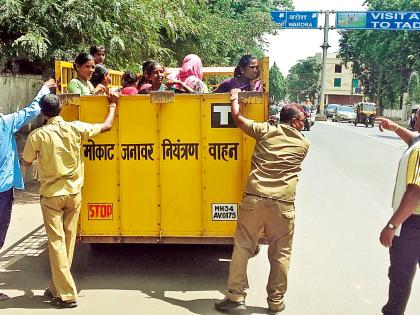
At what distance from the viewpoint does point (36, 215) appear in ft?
25.6

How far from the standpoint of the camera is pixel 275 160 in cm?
419

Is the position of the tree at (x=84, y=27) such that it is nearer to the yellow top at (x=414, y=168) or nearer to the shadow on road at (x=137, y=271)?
the shadow on road at (x=137, y=271)

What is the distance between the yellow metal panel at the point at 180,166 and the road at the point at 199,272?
59 centimetres

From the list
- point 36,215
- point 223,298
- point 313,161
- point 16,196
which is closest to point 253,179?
point 223,298

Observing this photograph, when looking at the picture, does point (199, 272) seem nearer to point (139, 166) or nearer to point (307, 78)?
point (139, 166)

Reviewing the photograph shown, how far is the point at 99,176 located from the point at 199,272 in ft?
4.60

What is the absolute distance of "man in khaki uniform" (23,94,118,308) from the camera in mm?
4277

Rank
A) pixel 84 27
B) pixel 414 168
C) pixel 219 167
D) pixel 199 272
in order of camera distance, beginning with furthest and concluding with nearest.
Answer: pixel 84 27 < pixel 199 272 < pixel 219 167 < pixel 414 168

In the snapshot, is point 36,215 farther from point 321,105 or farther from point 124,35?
point 321,105

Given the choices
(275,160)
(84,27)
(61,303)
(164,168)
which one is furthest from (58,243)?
(84,27)

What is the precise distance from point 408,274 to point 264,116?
181cm

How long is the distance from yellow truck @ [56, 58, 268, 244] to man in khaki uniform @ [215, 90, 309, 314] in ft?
1.56

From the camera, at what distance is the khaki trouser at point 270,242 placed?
4.18 m

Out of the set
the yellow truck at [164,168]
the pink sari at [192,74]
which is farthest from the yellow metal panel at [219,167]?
the pink sari at [192,74]
